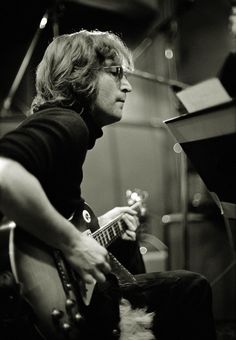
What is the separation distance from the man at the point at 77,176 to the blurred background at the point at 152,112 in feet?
2.09

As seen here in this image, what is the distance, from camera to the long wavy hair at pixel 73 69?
1342mm

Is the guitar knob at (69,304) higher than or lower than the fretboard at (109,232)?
higher

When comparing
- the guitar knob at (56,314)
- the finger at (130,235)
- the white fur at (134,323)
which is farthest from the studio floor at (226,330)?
the guitar knob at (56,314)

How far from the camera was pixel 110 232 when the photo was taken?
5.04 ft

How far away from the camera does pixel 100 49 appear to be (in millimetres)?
1400

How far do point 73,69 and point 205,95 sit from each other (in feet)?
1.86

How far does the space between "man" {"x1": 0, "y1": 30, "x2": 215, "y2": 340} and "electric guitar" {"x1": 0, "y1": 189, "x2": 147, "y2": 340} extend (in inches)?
1.5

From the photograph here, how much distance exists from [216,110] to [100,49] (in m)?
0.59

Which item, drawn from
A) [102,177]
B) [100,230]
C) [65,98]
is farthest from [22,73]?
[100,230]

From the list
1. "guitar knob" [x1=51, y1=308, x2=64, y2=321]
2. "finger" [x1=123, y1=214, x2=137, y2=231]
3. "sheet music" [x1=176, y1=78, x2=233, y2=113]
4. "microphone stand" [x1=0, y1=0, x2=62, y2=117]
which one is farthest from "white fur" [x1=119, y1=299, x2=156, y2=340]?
"microphone stand" [x1=0, y1=0, x2=62, y2=117]

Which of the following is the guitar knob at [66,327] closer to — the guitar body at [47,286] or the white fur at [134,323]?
the guitar body at [47,286]

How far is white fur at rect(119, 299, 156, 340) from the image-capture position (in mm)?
1170

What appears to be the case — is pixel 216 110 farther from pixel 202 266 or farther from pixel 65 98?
pixel 202 266

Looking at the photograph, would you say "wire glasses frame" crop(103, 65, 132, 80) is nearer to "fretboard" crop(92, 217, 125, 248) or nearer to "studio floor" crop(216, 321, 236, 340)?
"fretboard" crop(92, 217, 125, 248)
